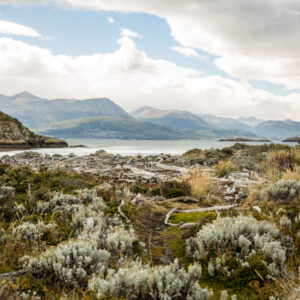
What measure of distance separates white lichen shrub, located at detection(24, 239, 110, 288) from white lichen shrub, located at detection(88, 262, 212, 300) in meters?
0.53

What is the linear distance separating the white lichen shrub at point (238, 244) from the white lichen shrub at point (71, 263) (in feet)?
6.09

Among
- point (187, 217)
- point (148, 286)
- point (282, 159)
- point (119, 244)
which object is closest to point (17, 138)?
point (282, 159)

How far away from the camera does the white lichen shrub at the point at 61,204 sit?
714cm

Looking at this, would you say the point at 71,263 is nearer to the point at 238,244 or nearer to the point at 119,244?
the point at 119,244

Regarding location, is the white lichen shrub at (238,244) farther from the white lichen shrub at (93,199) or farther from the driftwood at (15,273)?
the white lichen shrub at (93,199)

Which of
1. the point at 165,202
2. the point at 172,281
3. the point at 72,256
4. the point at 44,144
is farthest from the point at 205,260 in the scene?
the point at 44,144

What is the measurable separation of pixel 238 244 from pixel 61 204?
4916 mm

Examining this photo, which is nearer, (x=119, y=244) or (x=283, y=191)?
(x=119, y=244)

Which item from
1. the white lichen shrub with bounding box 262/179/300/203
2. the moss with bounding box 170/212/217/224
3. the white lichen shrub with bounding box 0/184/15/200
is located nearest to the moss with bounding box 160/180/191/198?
the moss with bounding box 170/212/217/224

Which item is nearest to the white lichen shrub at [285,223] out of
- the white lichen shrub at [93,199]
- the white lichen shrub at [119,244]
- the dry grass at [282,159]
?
the white lichen shrub at [119,244]

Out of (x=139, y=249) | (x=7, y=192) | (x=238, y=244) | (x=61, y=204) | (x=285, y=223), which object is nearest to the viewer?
(x=238, y=244)

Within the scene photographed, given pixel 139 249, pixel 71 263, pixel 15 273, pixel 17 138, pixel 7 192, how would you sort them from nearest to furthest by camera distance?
pixel 15 273 < pixel 71 263 < pixel 139 249 < pixel 7 192 < pixel 17 138

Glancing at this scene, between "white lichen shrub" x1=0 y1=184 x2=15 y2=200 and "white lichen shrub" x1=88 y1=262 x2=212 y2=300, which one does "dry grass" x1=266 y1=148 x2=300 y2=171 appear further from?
"white lichen shrub" x1=88 y1=262 x2=212 y2=300

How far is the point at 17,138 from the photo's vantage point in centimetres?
5547
